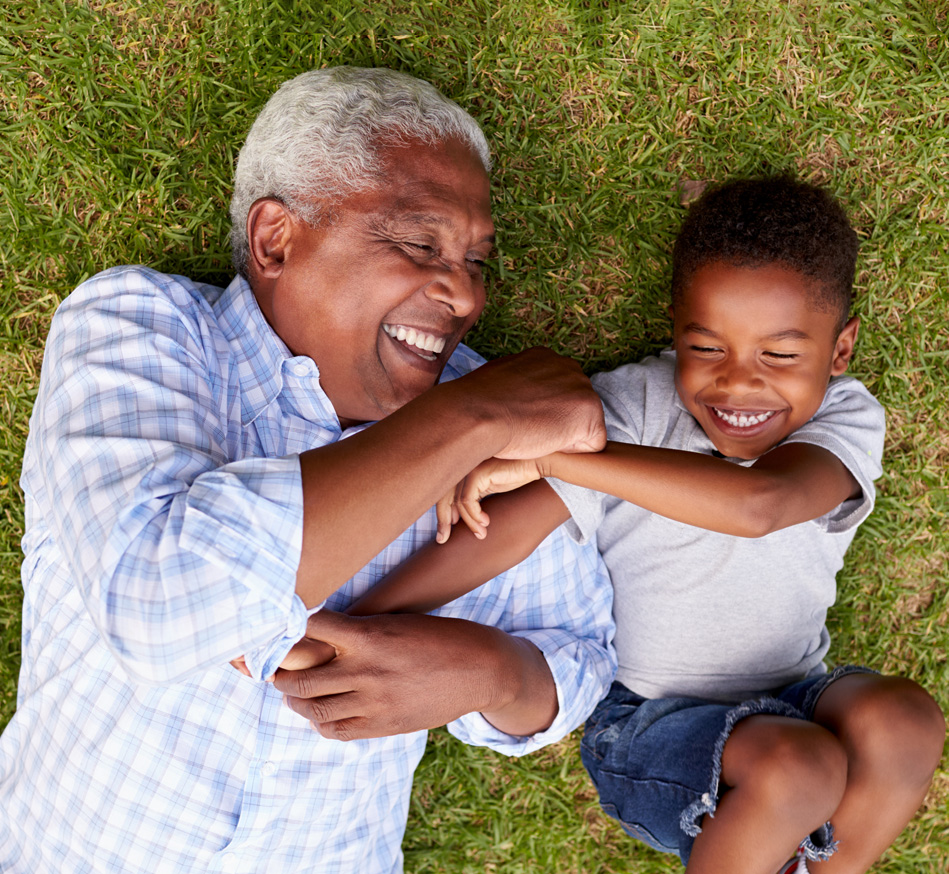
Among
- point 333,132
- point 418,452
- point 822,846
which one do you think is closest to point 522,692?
point 418,452

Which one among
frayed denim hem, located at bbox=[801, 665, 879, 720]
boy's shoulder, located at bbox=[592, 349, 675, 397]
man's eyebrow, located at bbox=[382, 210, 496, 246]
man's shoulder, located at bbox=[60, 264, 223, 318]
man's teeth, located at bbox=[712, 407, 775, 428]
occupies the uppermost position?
man's eyebrow, located at bbox=[382, 210, 496, 246]

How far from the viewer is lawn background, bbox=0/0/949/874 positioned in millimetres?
3141

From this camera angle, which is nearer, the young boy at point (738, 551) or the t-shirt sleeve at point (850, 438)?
the young boy at point (738, 551)

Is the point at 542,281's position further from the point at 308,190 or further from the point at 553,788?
the point at 553,788

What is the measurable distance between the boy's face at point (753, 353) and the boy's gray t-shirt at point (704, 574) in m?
0.12

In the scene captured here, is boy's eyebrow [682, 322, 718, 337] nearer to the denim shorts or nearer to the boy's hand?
the boy's hand

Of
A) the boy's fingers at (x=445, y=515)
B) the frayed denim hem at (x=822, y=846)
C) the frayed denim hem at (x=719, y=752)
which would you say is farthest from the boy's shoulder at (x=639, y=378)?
the frayed denim hem at (x=822, y=846)

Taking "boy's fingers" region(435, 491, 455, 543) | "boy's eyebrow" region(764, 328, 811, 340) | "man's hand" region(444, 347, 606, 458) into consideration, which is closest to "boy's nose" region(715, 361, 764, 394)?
"boy's eyebrow" region(764, 328, 811, 340)

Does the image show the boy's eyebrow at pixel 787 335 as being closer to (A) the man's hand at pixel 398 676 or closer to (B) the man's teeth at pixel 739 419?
(B) the man's teeth at pixel 739 419

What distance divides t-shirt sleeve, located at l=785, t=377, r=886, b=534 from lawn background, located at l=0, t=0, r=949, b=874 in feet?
1.66

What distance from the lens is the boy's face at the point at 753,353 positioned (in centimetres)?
270

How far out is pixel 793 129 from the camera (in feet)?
10.7

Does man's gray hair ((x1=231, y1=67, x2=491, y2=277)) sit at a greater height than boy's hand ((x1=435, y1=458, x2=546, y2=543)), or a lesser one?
greater

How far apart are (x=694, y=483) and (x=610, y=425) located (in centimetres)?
57
